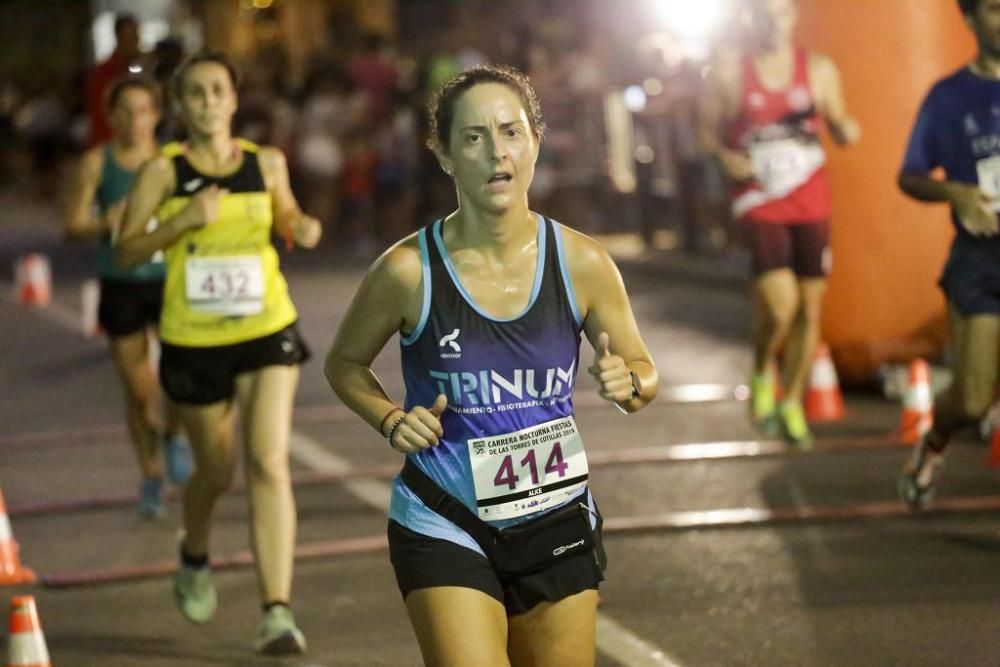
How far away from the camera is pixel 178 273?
23.1 feet

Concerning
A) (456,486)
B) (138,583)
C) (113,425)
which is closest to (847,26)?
(113,425)

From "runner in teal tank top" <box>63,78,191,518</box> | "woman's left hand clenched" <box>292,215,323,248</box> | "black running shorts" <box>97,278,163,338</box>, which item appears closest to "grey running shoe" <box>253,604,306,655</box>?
"woman's left hand clenched" <box>292,215,323,248</box>

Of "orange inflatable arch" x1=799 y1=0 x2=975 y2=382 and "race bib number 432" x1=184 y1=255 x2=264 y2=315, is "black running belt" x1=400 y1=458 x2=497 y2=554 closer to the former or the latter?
"race bib number 432" x1=184 y1=255 x2=264 y2=315

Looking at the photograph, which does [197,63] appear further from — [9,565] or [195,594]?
[9,565]

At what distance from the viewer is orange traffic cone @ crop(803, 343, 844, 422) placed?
1120cm

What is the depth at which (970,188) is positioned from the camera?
737 centimetres

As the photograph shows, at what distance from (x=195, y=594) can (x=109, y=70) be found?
518 cm

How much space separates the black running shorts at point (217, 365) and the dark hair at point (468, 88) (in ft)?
7.48

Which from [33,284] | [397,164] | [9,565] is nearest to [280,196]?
[9,565]

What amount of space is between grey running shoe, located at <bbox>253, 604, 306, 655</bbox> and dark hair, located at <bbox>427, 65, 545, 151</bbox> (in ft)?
7.92

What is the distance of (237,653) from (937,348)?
6151 mm

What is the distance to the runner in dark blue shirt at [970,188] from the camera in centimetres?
738

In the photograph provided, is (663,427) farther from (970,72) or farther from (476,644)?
(476,644)

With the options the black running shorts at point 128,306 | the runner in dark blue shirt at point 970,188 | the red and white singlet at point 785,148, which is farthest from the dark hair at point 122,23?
the runner in dark blue shirt at point 970,188
